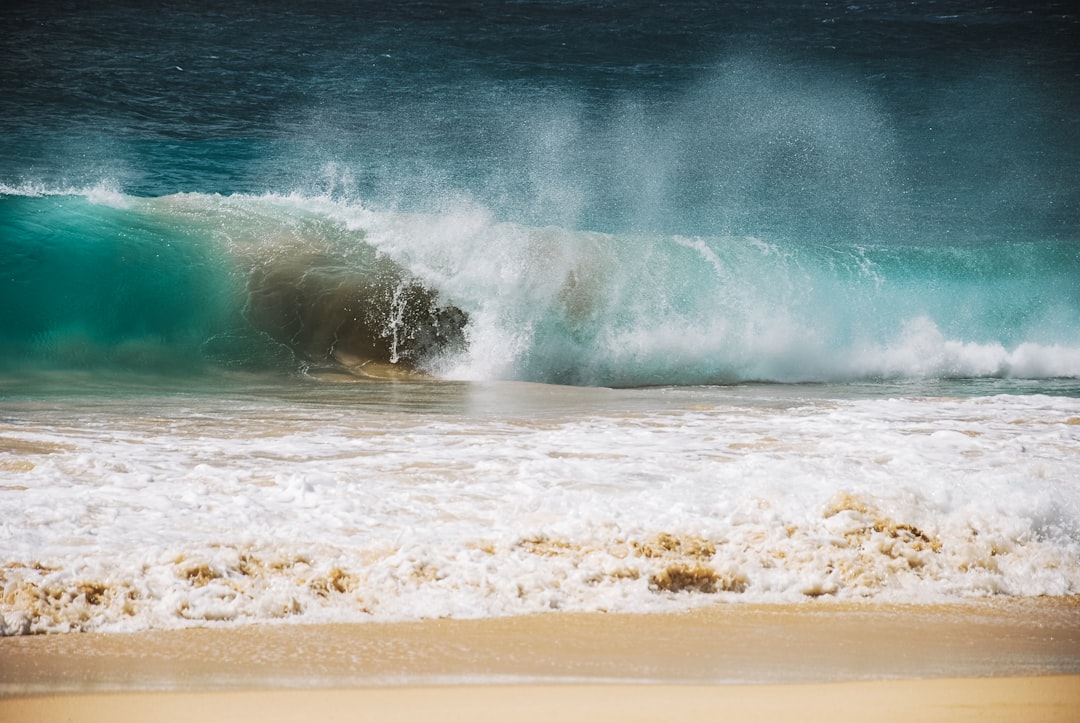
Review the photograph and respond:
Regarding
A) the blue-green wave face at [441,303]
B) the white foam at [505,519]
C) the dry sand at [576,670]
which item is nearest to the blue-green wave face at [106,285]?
the blue-green wave face at [441,303]

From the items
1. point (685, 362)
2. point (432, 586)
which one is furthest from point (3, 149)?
point (432, 586)

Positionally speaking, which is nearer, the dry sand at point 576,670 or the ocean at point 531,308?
the dry sand at point 576,670

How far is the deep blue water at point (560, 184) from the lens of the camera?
10414 millimetres

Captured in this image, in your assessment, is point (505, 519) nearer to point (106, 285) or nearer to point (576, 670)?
point (576, 670)

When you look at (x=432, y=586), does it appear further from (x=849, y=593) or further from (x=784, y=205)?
(x=784, y=205)

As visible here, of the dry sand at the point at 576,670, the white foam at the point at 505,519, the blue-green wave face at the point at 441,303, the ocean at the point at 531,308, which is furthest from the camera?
the blue-green wave face at the point at 441,303

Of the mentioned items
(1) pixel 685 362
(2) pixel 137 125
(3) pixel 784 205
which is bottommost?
(1) pixel 685 362

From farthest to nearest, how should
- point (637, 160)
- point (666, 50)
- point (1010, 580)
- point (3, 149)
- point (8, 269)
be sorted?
point (666, 50)
point (637, 160)
point (3, 149)
point (8, 269)
point (1010, 580)

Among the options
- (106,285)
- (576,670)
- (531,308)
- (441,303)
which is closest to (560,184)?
(531,308)

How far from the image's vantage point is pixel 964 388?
926 centimetres

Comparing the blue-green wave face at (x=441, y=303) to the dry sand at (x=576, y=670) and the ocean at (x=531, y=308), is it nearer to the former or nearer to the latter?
the ocean at (x=531, y=308)

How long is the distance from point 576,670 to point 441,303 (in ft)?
25.9

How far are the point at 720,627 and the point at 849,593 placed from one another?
59 cm

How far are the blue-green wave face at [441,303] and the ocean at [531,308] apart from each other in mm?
52
